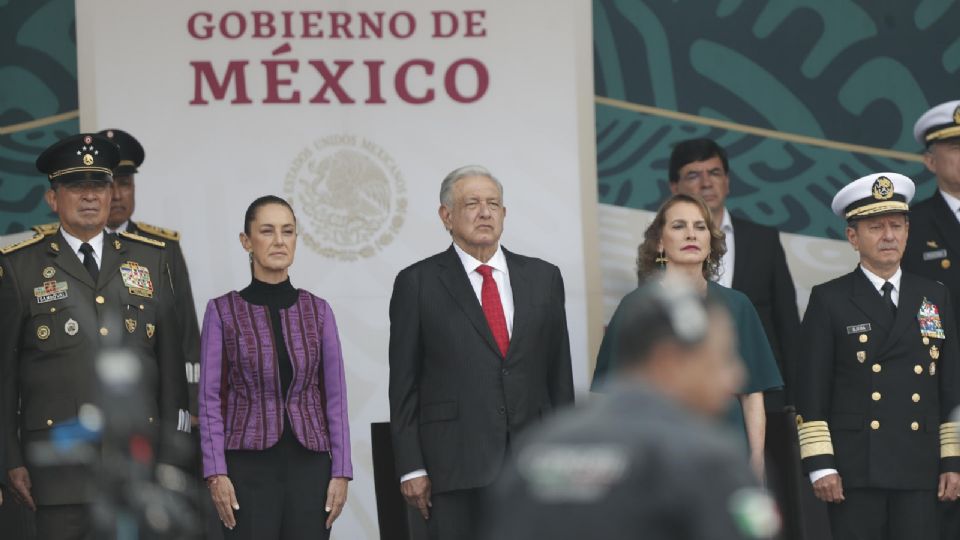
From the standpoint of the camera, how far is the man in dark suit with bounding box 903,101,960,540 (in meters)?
6.79

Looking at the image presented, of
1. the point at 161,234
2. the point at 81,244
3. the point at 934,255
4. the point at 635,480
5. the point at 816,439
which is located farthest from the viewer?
the point at 161,234

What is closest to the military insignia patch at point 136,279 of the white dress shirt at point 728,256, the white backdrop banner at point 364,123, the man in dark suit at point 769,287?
the white backdrop banner at point 364,123

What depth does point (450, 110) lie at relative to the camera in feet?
25.9

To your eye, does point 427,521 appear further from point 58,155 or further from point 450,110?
point 450,110

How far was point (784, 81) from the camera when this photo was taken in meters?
8.38

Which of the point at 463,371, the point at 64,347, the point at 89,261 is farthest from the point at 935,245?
the point at 64,347

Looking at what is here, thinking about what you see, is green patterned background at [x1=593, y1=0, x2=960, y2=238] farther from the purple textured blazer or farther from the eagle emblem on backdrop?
the purple textured blazer

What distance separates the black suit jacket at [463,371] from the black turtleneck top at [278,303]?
369 millimetres

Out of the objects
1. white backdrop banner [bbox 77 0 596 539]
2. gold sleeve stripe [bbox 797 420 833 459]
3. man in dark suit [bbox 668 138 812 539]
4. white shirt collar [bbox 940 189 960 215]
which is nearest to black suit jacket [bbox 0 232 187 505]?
white backdrop banner [bbox 77 0 596 539]

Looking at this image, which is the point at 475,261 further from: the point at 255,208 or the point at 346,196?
the point at 346,196

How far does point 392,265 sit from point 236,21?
131 centimetres

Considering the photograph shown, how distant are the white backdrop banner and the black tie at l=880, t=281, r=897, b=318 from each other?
176 centimetres

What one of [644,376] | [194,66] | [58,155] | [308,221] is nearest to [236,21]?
[194,66]

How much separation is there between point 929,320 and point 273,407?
240 centimetres
